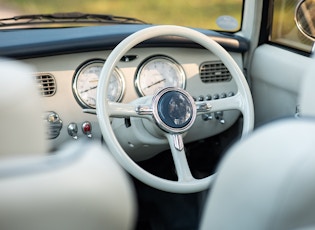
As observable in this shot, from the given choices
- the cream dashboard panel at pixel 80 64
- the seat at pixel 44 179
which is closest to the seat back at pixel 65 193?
the seat at pixel 44 179

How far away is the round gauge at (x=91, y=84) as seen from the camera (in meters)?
2.50

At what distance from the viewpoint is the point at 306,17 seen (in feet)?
8.79

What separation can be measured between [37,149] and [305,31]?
1838 millimetres

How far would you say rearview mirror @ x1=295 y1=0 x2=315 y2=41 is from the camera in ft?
8.68

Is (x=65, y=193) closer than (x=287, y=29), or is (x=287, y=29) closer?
(x=65, y=193)

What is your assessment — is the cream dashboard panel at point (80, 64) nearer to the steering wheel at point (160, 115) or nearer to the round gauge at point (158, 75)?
the round gauge at point (158, 75)

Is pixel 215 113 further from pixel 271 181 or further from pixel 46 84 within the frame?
pixel 271 181

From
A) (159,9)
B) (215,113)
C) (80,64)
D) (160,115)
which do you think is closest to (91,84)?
(80,64)

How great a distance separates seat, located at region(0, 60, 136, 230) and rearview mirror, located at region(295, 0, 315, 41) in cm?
175

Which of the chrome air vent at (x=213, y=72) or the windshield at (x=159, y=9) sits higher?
the windshield at (x=159, y=9)

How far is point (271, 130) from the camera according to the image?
1.09 meters

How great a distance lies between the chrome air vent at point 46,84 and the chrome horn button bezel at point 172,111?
1.44 feet

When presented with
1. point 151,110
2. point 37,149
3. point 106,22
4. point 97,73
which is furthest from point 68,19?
point 37,149

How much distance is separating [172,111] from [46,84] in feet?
1.74
